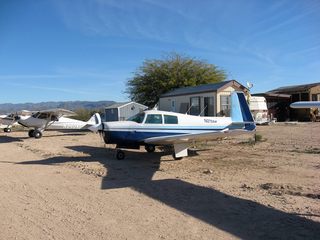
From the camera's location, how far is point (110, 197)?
7848mm

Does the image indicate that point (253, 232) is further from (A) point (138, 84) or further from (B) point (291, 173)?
(A) point (138, 84)

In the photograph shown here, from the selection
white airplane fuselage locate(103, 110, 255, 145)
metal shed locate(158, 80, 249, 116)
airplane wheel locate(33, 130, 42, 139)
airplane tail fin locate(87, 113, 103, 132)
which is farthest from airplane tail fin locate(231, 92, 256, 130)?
airplane wheel locate(33, 130, 42, 139)

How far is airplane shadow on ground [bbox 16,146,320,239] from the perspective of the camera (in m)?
5.46

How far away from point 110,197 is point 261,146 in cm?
971

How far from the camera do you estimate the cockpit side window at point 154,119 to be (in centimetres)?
1370

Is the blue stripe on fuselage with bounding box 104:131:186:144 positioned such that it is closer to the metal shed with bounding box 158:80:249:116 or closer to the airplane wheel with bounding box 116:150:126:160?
the airplane wheel with bounding box 116:150:126:160

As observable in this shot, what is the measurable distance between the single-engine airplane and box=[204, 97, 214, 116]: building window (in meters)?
12.7

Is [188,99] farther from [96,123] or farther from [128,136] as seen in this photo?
[128,136]

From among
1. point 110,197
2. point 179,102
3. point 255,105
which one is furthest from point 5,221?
point 255,105

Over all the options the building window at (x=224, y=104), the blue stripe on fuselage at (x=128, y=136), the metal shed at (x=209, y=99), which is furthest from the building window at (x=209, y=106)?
the blue stripe on fuselage at (x=128, y=136)

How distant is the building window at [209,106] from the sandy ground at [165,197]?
13.2 meters

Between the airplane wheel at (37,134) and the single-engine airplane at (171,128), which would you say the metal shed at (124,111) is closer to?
the airplane wheel at (37,134)

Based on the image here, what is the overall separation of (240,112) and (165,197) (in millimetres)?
7216

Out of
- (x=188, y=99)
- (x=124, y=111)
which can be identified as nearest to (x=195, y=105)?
(x=188, y=99)
